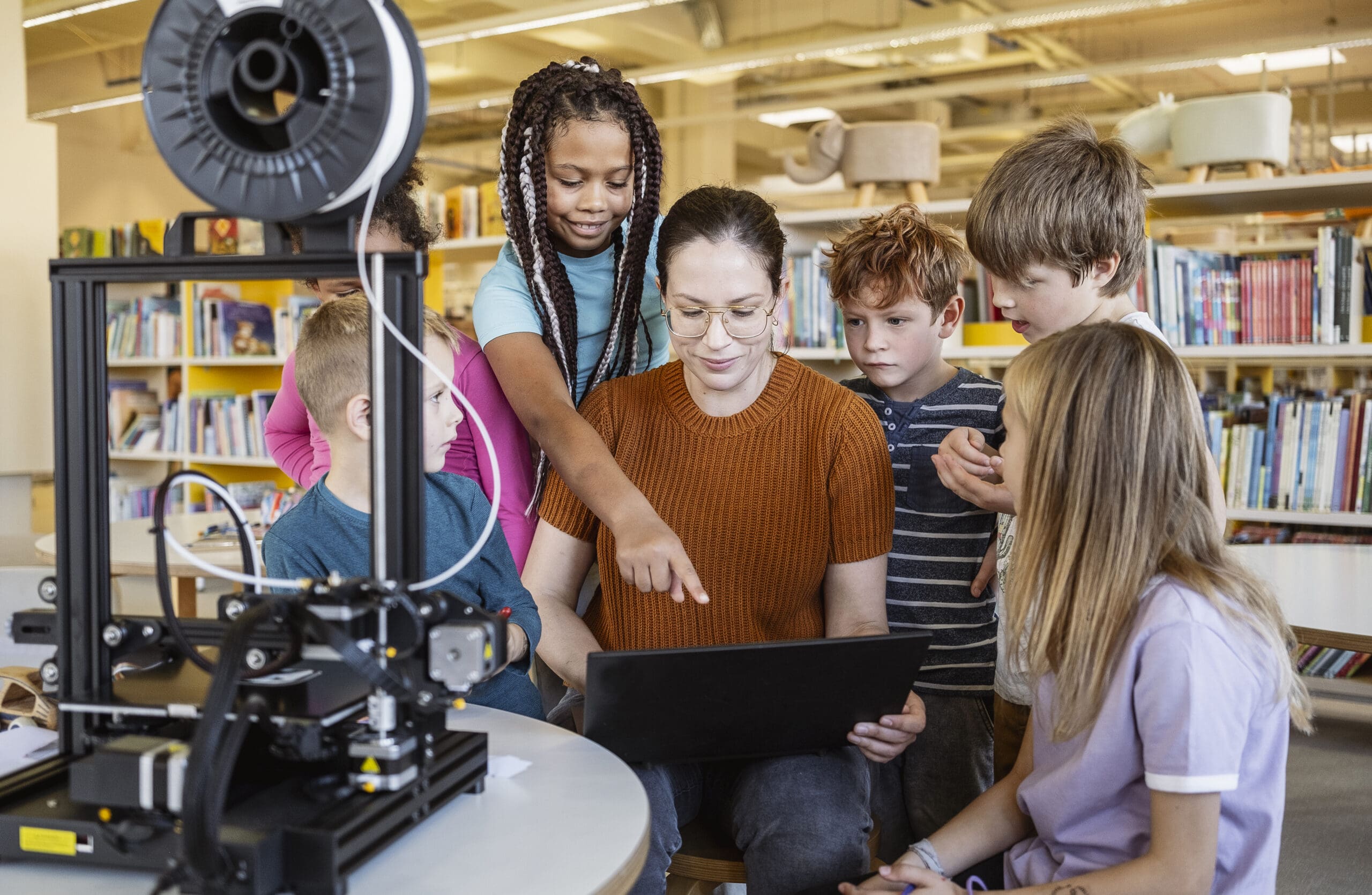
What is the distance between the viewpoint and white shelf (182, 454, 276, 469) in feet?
16.6

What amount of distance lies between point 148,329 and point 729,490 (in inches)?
187

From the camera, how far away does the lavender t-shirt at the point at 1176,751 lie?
105cm

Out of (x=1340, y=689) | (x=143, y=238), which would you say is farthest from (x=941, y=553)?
(x=143, y=238)

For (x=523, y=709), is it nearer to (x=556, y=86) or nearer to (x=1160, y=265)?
(x=556, y=86)

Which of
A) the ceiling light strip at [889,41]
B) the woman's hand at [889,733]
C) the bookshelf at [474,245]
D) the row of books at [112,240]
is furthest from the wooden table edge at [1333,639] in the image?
the row of books at [112,240]

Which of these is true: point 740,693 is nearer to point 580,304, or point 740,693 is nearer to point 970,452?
point 970,452

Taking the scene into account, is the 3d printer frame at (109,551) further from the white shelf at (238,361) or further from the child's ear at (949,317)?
the white shelf at (238,361)

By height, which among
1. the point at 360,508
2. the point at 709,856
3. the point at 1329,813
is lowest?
the point at 1329,813

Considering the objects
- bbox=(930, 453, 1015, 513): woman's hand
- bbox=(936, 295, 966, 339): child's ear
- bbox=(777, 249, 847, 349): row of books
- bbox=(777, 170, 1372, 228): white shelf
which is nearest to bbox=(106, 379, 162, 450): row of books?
bbox=(777, 249, 847, 349): row of books

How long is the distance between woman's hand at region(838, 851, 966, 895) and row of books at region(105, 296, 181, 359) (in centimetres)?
507

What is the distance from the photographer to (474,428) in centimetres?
181

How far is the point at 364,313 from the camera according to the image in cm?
153

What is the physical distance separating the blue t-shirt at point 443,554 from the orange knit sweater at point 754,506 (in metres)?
0.17

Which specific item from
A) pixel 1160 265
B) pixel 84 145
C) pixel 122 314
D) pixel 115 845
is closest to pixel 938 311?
pixel 115 845
